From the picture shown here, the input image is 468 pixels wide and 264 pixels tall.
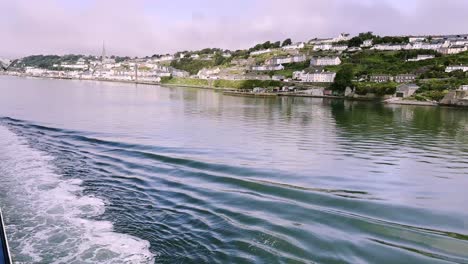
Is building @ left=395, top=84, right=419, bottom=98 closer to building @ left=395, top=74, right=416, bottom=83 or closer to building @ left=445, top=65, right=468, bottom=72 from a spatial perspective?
building @ left=395, top=74, right=416, bottom=83

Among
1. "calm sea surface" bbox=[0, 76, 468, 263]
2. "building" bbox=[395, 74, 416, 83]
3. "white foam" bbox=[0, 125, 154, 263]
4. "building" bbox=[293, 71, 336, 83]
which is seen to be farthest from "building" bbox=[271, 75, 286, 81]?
"white foam" bbox=[0, 125, 154, 263]

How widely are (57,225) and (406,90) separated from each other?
70260mm

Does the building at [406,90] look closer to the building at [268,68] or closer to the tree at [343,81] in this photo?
the tree at [343,81]

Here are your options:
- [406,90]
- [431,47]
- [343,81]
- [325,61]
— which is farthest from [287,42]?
[406,90]

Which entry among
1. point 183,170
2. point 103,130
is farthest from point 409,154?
point 103,130

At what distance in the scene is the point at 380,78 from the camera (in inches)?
3228

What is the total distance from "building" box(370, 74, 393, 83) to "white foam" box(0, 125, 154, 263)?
80.5 m

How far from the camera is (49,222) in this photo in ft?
24.5

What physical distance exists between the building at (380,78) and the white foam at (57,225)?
8053 cm

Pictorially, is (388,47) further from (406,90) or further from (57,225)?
(57,225)

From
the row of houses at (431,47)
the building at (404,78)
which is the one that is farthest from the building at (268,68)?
the building at (404,78)

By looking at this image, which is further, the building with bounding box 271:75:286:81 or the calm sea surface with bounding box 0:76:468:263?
the building with bounding box 271:75:286:81

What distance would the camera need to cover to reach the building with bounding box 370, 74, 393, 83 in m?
81.1

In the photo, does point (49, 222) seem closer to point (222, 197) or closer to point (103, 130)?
point (222, 197)
